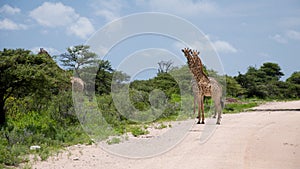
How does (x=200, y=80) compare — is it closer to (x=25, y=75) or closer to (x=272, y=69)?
(x=25, y=75)

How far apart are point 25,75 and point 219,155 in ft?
19.7

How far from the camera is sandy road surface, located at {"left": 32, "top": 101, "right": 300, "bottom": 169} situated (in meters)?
6.79

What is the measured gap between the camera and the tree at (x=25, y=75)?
10328 mm

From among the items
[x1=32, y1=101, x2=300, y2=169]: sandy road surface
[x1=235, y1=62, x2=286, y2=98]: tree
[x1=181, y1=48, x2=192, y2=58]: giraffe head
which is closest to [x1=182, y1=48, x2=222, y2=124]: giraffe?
[x1=181, y1=48, x2=192, y2=58]: giraffe head

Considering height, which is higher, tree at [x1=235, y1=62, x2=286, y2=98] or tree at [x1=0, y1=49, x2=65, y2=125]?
tree at [x1=235, y1=62, x2=286, y2=98]

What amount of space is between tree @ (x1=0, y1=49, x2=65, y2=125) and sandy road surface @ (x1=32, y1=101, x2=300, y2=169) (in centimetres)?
Answer: 279

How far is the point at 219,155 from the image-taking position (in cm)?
736

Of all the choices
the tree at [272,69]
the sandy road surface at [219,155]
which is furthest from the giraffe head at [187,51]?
the tree at [272,69]

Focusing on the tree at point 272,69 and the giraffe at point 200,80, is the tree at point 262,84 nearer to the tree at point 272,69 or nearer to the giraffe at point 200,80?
the tree at point 272,69

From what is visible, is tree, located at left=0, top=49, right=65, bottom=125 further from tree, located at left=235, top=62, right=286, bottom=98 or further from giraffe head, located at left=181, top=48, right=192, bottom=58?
tree, located at left=235, top=62, right=286, bottom=98

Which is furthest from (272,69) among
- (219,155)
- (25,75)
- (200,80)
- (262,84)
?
(219,155)

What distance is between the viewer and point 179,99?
63.8 ft

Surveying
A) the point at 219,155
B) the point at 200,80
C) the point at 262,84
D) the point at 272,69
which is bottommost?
the point at 219,155

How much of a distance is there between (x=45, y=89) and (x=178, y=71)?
32.9ft
